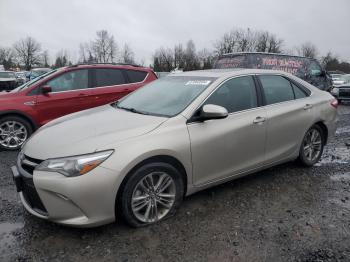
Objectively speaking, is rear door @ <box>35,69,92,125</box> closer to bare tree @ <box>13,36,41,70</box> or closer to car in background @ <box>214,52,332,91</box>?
car in background @ <box>214,52,332,91</box>

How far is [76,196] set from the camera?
2.88 m

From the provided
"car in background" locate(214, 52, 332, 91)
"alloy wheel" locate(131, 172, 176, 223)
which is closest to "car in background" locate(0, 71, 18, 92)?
"car in background" locate(214, 52, 332, 91)

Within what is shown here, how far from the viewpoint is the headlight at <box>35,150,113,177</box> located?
2918 mm

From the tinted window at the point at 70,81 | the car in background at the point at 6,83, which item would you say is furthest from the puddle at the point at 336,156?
the car in background at the point at 6,83

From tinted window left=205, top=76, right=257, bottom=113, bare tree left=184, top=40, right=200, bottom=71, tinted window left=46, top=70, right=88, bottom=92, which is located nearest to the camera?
tinted window left=205, top=76, right=257, bottom=113

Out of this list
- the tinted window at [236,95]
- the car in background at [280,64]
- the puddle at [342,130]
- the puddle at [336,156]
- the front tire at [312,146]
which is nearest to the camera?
the tinted window at [236,95]

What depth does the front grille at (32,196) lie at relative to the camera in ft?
9.94

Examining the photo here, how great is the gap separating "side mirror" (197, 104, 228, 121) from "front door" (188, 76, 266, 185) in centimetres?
10

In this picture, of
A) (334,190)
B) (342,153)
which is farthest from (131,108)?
(342,153)

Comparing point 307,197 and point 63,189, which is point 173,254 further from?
point 307,197

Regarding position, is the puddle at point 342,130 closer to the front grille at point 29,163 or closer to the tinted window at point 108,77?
the tinted window at point 108,77

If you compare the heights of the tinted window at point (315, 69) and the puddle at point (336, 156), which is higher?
the tinted window at point (315, 69)

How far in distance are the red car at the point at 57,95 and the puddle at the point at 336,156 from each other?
4252mm

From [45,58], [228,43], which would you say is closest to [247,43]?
[228,43]
